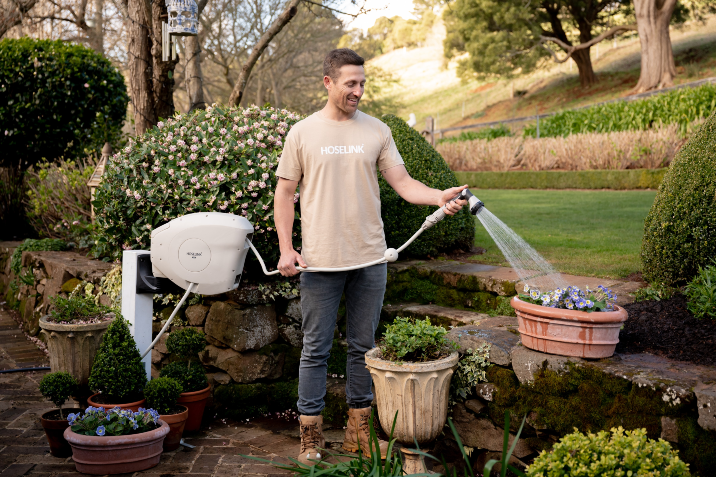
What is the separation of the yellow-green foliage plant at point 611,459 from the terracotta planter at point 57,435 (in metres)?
2.50

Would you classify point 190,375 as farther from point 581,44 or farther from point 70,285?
point 581,44

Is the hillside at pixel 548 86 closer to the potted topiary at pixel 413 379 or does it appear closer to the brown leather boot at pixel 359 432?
the brown leather boot at pixel 359 432

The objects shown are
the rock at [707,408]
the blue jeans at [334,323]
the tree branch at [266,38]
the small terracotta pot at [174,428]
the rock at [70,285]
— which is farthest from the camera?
the tree branch at [266,38]

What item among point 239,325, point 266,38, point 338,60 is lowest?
point 239,325

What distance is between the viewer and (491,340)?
10.5 ft

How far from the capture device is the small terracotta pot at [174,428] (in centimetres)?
342

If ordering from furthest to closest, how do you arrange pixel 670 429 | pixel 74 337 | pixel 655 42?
pixel 655 42 < pixel 74 337 < pixel 670 429

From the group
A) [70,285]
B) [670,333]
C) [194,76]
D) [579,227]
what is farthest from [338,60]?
[579,227]

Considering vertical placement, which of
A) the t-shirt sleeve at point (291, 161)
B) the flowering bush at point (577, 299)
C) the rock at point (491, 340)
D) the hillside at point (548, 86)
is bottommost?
the rock at point (491, 340)

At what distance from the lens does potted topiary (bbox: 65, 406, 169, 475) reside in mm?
3082

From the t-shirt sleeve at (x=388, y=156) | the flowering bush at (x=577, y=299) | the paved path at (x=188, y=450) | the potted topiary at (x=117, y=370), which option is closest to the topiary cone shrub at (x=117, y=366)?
the potted topiary at (x=117, y=370)

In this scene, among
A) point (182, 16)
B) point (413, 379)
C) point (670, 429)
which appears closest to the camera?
point (670, 429)

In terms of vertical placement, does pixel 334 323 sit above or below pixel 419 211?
below

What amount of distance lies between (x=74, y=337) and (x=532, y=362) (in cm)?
251
